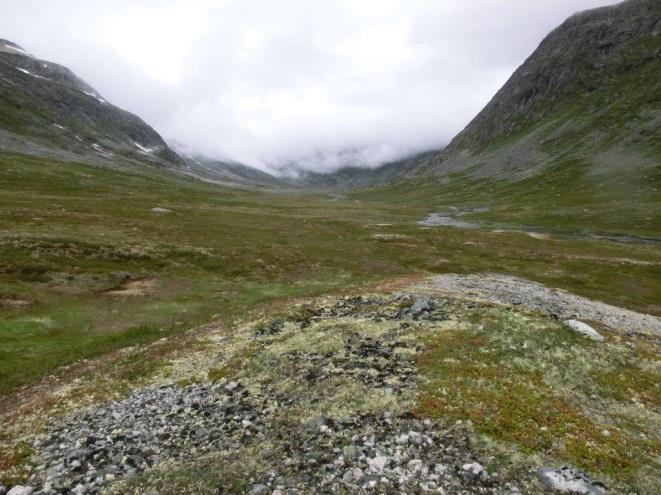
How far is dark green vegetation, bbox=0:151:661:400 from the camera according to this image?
34312 millimetres

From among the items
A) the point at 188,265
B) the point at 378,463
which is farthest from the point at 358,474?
the point at 188,265

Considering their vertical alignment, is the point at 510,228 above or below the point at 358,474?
below

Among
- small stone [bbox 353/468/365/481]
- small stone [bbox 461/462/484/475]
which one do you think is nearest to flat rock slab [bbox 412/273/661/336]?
small stone [bbox 461/462/484/475]

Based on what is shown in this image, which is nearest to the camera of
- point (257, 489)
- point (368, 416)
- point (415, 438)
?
point (257, 489)

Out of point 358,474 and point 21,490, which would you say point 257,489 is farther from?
point 21,490

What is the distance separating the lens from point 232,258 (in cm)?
6456

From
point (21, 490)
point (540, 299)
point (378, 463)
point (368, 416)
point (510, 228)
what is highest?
point (378, 463)

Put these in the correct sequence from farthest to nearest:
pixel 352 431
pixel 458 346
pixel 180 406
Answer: pixel 458 346 → pixel 180 406 → pixel 352 431

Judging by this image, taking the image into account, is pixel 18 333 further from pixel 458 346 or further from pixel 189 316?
pixel 458 346

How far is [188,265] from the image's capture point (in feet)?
192

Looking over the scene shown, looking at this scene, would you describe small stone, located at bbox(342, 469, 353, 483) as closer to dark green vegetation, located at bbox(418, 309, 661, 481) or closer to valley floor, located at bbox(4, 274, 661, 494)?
valley floor, located at bbox(4, 274, 661, 494)

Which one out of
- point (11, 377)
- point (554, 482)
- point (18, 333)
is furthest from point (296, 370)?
point (18, 333)

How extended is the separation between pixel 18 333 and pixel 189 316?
13033 millimetres

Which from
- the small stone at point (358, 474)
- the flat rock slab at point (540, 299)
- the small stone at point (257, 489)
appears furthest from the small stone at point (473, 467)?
the flat rock slab at point (540, 299)
